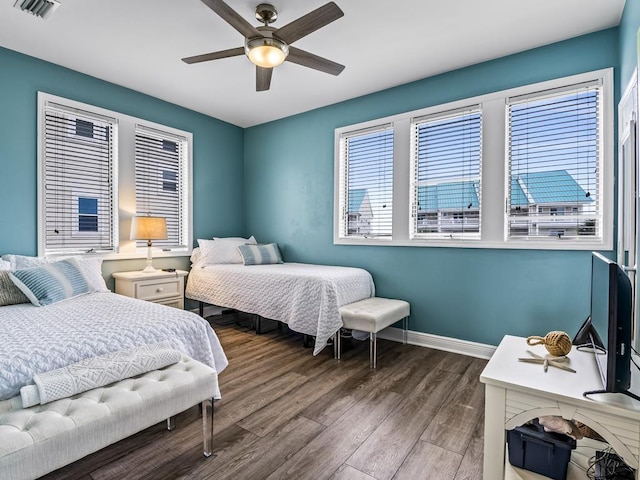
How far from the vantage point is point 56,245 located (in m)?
3.26

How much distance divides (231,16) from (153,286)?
271 centimetres

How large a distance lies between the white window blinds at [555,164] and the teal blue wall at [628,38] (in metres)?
0.26

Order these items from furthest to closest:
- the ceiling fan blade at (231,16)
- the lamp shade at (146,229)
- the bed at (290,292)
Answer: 1. the lamp shade at (146,229)
2. the bed at (290,292)
3. the ceiling fan blade at (231,16)

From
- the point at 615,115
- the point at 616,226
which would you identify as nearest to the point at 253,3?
the point at 615,115

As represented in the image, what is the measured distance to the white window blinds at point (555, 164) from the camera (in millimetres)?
2643

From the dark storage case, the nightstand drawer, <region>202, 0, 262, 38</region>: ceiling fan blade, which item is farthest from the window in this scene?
the dark storage case

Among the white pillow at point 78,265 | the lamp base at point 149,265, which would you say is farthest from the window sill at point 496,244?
the white pillow at point 78,265

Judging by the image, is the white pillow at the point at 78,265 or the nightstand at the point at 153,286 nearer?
the white pillow at the point at 78,265

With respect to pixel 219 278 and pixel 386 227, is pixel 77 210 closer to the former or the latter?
pixel 219 278

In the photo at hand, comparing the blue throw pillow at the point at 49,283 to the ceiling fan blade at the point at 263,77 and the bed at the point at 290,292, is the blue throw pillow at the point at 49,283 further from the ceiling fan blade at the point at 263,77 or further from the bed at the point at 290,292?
the ceiling fan blade at the point at 263,77

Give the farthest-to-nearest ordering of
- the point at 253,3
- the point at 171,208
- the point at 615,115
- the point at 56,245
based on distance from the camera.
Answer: the point at 171,208 → the point at 56,245 → the point at 615,115 → the point at 253,3

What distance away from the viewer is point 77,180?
3.41 metres

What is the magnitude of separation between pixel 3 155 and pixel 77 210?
0.73 meters

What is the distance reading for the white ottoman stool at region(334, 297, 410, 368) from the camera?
287 centimetres
